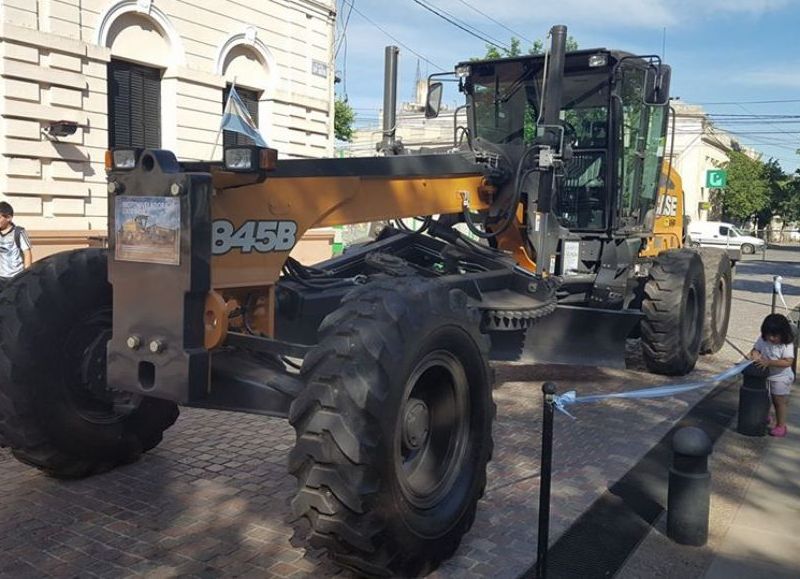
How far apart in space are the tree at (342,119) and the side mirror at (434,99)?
2593cm

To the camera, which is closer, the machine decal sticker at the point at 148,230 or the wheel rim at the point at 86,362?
the machine decal sticker at the point at 148,230

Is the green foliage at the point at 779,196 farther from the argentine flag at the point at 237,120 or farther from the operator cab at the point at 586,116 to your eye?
the operator cab at the point at 586,116

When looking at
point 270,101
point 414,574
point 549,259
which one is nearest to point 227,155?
point 414,574

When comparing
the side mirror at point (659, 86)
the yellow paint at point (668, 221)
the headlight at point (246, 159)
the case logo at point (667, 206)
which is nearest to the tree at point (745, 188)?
the yellow paint at point (668, 221)

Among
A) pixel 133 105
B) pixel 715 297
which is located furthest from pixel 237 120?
pixel 715 297

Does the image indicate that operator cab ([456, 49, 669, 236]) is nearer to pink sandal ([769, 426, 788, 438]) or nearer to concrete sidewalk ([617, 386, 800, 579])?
pink sandal ([769, 426, 788, 438])

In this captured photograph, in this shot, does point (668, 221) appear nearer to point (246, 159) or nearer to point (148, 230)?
point (246, 159)

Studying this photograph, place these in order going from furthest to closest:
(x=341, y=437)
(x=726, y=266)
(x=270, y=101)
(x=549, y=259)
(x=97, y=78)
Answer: (x=270, y=101)
(x=97, y=78)
(x=726, y=266)
(x=549, y=259)
(x=341, y=437)

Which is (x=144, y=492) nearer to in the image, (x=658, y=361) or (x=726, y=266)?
(x=658, y=361)

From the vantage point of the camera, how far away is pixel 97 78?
43.5 feet

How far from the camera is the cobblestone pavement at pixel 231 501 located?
3.92 metres

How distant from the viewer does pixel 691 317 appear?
8.67 m

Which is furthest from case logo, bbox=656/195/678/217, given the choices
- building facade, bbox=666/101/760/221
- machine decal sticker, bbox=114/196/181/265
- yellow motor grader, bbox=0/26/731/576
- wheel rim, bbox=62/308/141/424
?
building facade, bbox=666/101/760/221

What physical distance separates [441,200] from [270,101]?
1208 cm
